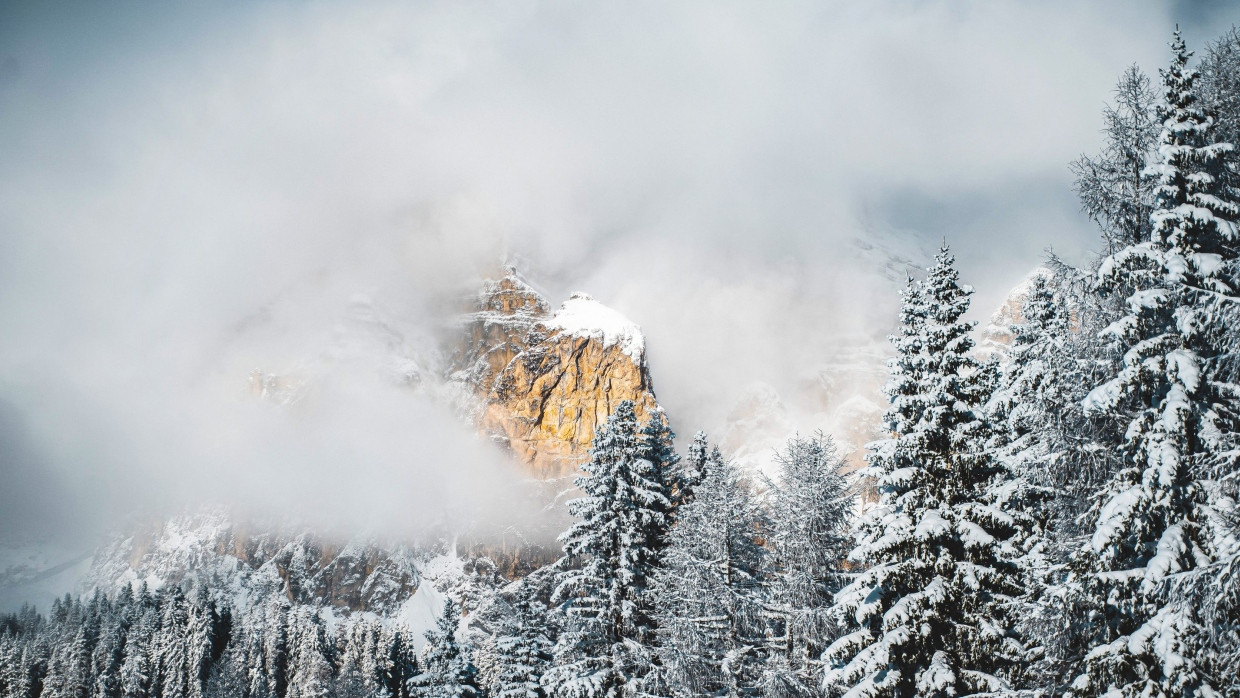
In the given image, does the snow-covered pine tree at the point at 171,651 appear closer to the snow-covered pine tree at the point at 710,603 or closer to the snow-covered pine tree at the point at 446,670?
the snow-covered pine tree at the point at 446,670

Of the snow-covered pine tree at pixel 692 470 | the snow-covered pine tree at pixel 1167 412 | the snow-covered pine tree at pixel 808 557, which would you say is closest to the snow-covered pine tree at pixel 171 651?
the snow-covered pine tree at pixel 692 470

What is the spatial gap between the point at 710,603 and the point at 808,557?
3.97 metres

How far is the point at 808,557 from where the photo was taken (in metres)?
24.7

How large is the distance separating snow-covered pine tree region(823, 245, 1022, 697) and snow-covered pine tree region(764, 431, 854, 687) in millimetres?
6053

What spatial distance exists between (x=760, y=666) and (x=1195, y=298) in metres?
17.2

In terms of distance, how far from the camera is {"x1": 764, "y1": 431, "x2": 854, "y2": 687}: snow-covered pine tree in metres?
23.8

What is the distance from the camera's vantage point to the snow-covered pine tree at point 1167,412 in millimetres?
11469

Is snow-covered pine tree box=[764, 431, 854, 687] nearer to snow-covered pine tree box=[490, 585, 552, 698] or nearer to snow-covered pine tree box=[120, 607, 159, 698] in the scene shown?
snow-covered pine tree box=[490, 585, 552, 698]

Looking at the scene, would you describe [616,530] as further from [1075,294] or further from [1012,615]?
[1075,294]

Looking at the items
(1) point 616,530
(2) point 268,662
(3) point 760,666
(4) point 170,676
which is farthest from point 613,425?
(2) point 268,662

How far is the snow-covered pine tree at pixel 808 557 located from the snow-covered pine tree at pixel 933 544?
605cm

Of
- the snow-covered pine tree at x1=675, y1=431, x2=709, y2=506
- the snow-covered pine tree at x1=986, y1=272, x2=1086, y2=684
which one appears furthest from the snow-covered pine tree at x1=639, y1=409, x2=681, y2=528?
the snow-covered pine tree at x1=986, y1=272, x2=1086, y2=684

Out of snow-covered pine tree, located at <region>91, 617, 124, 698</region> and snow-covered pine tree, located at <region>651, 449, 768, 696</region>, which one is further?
snow-covered pine tree, located at <region>91, 617, 124, 698</region>

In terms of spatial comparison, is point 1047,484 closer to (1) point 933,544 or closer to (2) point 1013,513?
(2) point 1013,513
